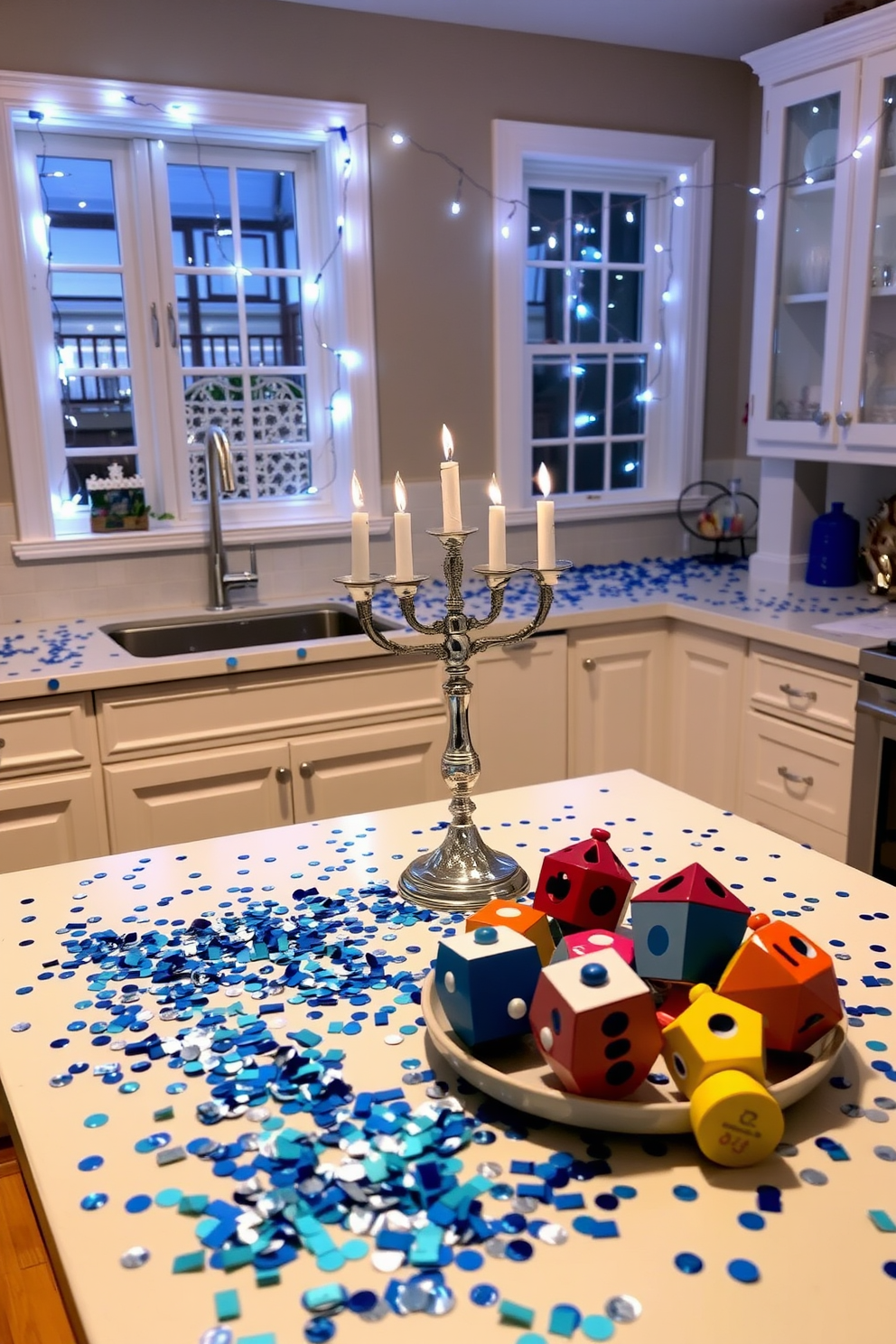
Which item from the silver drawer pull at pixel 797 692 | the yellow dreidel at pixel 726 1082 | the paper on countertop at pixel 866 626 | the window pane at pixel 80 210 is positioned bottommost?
the silver drawer pull at pixel 797 692

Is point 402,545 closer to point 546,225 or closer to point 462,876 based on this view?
point 462,876

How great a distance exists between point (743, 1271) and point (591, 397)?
3.45 meters

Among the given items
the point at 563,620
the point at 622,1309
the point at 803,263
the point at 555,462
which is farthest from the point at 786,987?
the point at 555,462

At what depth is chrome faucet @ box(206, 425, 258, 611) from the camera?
10.1ft

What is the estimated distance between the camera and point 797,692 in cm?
283

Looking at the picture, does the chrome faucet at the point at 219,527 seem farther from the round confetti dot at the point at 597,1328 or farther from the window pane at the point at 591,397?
the round confetti dot at the point at 597,1328

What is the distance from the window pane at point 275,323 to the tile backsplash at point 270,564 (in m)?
0.53

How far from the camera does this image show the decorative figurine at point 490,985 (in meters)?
1.01

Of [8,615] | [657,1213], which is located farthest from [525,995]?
[8,615]

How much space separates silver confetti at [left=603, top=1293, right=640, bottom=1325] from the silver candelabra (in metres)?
0.64

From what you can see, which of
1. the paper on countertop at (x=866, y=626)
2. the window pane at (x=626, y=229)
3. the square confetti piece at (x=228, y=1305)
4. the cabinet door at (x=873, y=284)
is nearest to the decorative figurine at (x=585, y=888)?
the square confetti piece at (x=228, y=1305)

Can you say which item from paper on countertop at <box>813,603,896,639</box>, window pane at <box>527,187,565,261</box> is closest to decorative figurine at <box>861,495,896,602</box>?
paper on countertop at <box>813,603,896,639</box>

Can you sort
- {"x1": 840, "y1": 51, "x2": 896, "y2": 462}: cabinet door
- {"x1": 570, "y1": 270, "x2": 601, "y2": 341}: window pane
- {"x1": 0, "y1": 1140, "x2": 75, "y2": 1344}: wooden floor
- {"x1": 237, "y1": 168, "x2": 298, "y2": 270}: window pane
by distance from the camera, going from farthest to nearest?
{"x1": 570, "y1": 270, "x2": 601, "y2": 341}: window pane → {"x1": 237, "y1": 168, "x2": 298, "y2": 270}: window pane → {"x1": 840, "y1": 51, "x2": 896, "y2": 462}: cabinet door → {"x1": 0, "y1": 1140, "x2": 75, "y2": 1344}: wooden floor

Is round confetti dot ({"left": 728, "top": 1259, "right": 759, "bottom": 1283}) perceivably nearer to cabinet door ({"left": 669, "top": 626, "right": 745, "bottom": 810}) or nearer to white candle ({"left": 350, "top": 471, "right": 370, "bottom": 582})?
white candle ({"left": 350, "top": 471, "right": 370, "bottom": 582})
